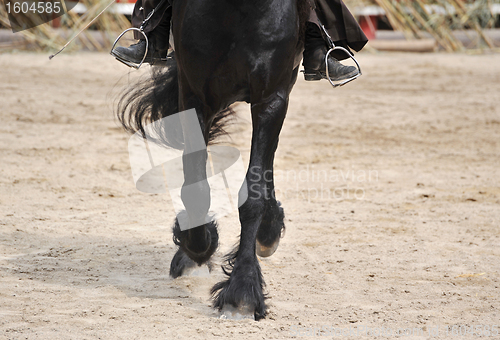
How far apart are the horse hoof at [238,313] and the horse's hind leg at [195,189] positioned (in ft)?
1.68

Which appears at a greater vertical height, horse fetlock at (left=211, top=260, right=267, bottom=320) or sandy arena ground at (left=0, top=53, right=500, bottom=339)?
horse fetlock at (left=211, top=260, right=267, bottom=320)

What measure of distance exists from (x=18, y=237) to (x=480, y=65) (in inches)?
434

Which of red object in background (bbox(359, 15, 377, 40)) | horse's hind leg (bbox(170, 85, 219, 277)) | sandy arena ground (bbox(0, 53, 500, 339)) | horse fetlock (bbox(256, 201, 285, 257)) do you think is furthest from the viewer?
red object in background (bbox(359, 15, 377, 40))

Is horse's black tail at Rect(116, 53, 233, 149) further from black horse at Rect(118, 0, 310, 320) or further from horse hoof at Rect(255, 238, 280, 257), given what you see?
horse hoof at Rect(255, 238, 280, 257)

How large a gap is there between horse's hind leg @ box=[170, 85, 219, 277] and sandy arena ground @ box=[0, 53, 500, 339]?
10.5 inches

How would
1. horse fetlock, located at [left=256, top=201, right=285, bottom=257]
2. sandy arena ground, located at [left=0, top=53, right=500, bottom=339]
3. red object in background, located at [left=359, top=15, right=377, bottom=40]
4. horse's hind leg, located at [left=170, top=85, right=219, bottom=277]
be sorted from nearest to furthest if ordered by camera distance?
1. sandy arena ground, located at [left=0, top=53, right=500, bottom=339]
2. horse's hind leg, located at [left=170, top=85, right=219, bottom=277]
3. horse fetlock, located at [left=256, top=201, right=285, bottom=257]
4. red object in background, located at [left=359, top=15, right=377, bottom=40]

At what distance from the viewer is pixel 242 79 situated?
297 centimetres

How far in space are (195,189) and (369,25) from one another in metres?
11.6

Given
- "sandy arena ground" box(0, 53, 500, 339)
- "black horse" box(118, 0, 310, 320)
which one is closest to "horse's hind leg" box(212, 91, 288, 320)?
"black horse" box(118, 0, 310, 320)

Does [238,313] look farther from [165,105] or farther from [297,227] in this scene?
[297,227]

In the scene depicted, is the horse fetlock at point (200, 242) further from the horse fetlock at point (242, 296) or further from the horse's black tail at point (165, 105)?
the horse's black tail at point (165, 105)

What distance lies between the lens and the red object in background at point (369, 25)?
13.7m

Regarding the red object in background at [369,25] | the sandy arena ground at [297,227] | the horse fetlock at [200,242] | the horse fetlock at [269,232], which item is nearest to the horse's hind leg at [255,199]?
the sandy arena ground at [297,227]

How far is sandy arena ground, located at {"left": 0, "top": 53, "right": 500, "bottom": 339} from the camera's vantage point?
9.39 feet
